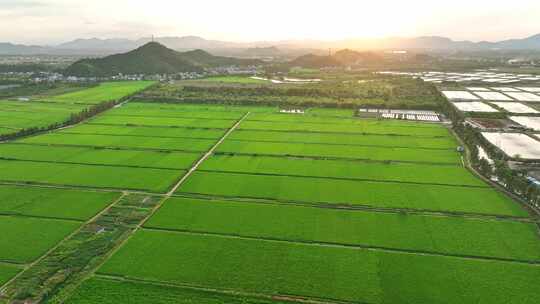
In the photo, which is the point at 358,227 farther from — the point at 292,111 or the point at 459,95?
the point at 459,95

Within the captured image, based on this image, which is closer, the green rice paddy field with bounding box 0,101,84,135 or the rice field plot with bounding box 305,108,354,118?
the green rice paddy field with bounding box 0,101,84,135

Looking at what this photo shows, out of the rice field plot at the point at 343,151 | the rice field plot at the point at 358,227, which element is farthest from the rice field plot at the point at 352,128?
the rice field plot at the point at 358,227

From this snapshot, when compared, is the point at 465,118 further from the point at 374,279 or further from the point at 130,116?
the point at 130,116

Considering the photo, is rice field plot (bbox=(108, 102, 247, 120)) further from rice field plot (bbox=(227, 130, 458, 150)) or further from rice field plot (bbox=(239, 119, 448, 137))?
rice field plot (bbox=(227, 130, 458, 150))

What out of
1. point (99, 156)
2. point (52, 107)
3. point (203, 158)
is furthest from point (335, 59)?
point (99, 156)

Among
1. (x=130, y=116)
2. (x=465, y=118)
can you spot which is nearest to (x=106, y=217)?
(x=130, y=116)

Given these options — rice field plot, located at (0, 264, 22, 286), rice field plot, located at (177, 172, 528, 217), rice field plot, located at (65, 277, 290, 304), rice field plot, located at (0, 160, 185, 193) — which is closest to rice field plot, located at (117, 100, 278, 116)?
rice field plot, located at (0, 160, 185, 193)

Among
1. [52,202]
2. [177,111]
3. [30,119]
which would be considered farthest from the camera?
[177,111]
